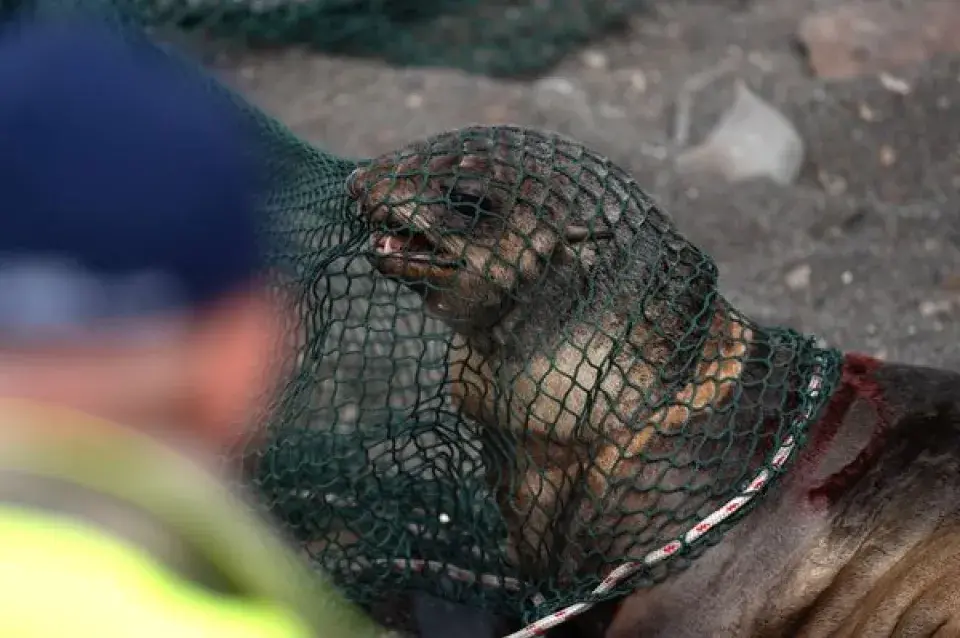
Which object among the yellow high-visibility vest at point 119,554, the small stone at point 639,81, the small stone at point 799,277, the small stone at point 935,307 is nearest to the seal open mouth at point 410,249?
the yellow high-visibility vest at point 119,554

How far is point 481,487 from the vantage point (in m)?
3.05

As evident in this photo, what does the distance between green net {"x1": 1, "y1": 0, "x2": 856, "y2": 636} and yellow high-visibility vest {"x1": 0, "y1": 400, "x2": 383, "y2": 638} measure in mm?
1560

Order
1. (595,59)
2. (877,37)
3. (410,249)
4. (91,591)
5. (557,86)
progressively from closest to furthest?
(91,591) < (410,249) < (557,86) < (877,37) < (595,59)

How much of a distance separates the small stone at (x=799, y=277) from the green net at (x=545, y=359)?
185 cm

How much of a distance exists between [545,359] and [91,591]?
6.33 ft

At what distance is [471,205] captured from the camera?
2.63m

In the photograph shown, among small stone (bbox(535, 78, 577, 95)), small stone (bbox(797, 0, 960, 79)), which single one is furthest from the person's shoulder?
small stone (bbox(797, 0, 960, 79))

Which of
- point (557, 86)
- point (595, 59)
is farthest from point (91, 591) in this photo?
point (595, 59)

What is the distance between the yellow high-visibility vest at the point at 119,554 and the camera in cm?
90

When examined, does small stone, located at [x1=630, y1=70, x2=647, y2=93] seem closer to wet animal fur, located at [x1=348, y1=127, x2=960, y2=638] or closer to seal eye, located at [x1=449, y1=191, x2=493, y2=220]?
wet animal fur, located at [x1=348, y1=127, x2=960, y2=638]

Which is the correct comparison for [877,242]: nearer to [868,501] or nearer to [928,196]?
[928,196]

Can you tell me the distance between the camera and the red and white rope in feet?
8.32

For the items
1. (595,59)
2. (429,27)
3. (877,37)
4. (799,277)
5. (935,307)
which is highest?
(429,27)

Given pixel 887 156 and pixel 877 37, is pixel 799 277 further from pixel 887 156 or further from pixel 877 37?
pixel 877 37
